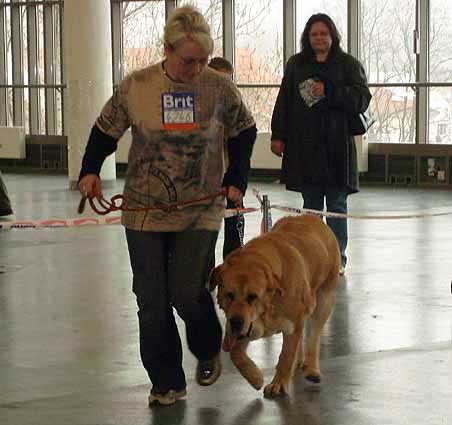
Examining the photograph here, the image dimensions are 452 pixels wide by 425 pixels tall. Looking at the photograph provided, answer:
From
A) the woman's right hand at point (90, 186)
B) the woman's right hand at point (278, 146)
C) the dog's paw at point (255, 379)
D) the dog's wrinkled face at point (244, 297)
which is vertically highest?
the woman's right hand at point (278, 146)

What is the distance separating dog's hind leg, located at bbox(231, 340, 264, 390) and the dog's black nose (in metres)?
0.30

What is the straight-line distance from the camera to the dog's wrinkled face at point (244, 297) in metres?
4.26

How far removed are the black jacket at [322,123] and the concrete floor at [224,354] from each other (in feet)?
2.61

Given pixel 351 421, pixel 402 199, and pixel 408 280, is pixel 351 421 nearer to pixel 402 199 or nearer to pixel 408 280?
pixel 408 280

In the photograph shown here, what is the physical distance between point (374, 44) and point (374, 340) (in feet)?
42.1

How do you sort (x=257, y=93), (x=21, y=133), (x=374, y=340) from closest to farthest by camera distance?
(x=374, y=340) < (x=257, y=93) < (x=21, y=133)

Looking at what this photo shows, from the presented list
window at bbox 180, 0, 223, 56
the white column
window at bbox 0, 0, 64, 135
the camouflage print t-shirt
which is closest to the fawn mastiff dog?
the camouflage print t-shirt

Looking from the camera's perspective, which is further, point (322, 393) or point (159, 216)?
point (322, 393)

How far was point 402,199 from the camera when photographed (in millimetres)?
14602

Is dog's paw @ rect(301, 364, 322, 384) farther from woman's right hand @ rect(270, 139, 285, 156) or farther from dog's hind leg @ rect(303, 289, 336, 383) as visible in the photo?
woman's right hand @ rect(270, 139, 285, 156)

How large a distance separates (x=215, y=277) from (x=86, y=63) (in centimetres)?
1322

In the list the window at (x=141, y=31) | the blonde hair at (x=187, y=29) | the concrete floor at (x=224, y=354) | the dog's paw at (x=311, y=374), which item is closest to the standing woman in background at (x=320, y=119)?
the concrete floor at (x=224, y=354)

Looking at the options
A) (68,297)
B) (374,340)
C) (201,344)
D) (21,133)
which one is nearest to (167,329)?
(201,344)

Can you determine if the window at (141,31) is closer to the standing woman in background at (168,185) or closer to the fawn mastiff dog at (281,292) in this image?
the fawn mastiff dog at (281,292)
